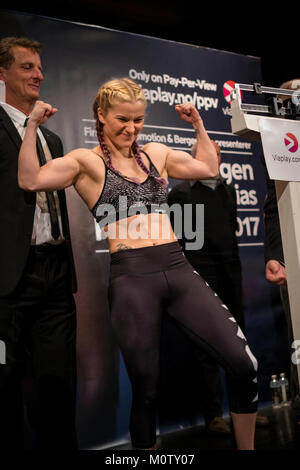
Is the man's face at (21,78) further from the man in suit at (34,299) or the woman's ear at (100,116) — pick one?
the woman's ear at (100,116)

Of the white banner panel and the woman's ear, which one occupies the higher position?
the woman's ear

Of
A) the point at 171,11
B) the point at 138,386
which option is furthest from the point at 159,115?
the point at 138,386

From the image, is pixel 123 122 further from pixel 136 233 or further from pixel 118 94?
pixel 136 233

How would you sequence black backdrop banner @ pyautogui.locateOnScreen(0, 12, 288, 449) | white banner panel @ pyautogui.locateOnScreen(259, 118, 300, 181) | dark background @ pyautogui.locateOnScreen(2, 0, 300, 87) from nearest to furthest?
1. white banner panel @ pyautogui.locateOnScreen(259, 118, 300, 181)
2. black backdrop banner @ pyautogui.locateOnScreen(0, 12, 288, 449)
3. dark background @ pyautogui.locateOnScreen(2, 0, 300, 87)

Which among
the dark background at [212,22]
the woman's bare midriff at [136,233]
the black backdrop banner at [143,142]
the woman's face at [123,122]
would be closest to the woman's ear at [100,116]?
the woman's face at [123,122]

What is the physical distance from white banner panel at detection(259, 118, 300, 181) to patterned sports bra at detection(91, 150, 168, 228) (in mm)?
699

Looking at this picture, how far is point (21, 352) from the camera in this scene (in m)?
2.38

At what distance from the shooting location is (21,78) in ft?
8.53

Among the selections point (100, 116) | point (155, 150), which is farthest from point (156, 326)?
point (100, 116)

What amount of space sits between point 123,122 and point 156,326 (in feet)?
3.20

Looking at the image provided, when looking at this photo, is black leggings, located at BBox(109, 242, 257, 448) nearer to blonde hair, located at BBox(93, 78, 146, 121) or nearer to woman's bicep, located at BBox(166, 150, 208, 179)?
woman's bicep, located at BBox(166, 150, 208, 179)

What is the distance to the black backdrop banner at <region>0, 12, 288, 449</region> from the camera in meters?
3.15

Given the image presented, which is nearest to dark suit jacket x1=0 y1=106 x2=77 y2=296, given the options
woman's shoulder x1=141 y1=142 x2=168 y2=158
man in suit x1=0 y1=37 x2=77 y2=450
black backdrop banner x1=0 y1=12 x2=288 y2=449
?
man in suit x1=0 y1=37 x2=77 y2=450

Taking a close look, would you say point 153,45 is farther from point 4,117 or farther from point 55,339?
point 55,339
